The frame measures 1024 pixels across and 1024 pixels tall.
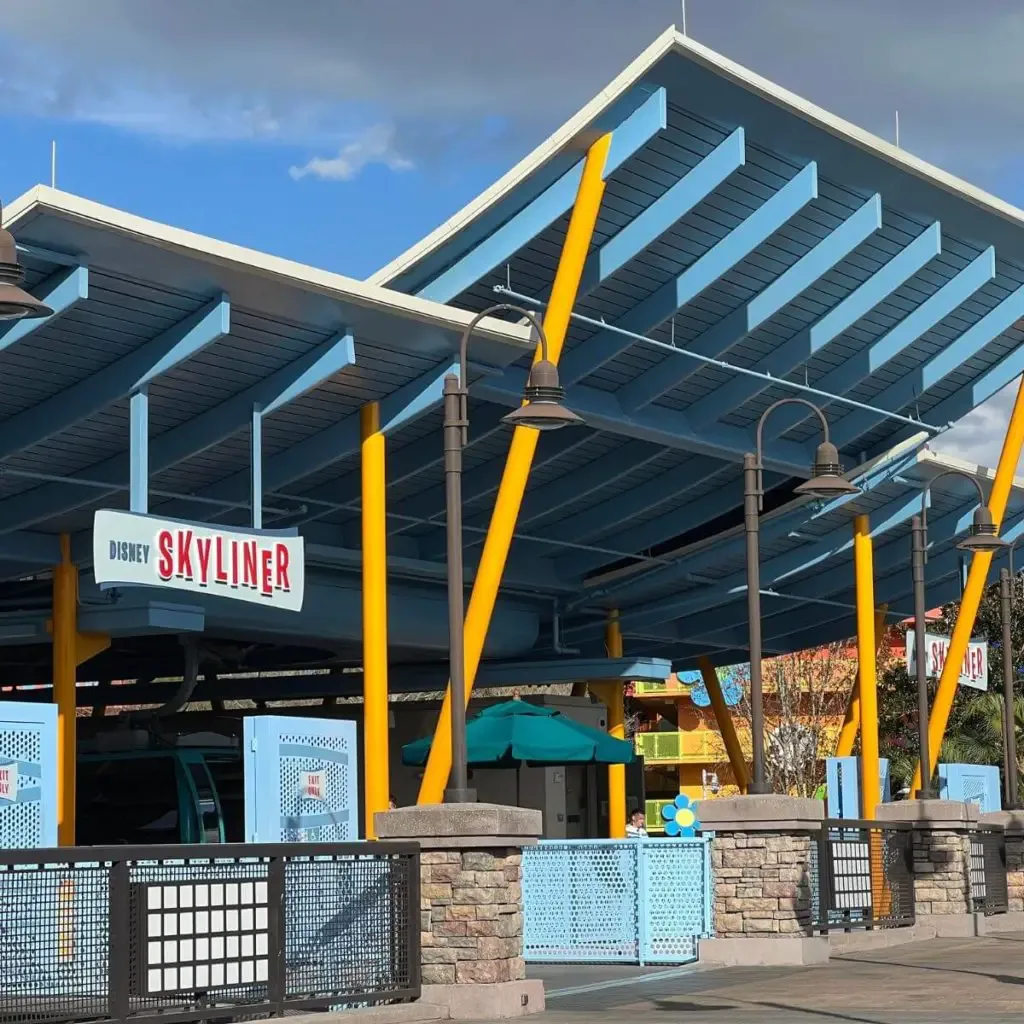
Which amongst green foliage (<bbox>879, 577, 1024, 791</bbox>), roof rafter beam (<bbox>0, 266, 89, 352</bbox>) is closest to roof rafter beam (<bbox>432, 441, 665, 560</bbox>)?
roof rafter beam (<bbox>0, 266, 89, 352</bbox>)

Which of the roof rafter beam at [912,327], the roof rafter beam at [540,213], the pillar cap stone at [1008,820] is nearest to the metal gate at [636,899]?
the roof rafter beam at [540,213]

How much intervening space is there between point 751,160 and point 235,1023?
45.3 ft

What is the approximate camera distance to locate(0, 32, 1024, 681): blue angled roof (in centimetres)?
1911

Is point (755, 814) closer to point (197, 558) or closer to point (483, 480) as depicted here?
point (197, 558)

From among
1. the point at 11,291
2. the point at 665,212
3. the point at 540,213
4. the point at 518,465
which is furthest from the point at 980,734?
the point at 11,291

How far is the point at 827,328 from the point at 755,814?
8792mm

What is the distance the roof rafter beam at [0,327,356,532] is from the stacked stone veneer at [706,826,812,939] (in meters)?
6.74

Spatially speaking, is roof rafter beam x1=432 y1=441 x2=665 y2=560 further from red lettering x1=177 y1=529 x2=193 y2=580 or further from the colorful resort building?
the colorful resort building

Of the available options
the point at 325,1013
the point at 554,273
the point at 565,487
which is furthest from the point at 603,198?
the point at 325,1013

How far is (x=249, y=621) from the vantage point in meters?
27.0

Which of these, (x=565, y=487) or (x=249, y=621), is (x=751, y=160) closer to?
(x=565, y=487)

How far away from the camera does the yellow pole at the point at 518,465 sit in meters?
21.5

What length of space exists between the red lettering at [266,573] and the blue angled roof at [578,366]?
2096 mm

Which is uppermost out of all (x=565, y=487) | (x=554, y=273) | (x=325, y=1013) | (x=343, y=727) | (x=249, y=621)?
(x=554, y=273)
